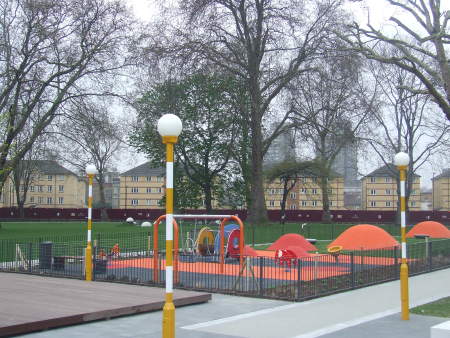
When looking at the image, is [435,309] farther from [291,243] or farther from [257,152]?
[257,152]

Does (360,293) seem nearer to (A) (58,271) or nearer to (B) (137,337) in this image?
(B) (137,337)

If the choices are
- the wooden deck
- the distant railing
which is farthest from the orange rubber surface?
the distant railing

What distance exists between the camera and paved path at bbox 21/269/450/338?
10.6 metres

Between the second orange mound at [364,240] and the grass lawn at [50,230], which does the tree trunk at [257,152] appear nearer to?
the grass lawn at [50,230]

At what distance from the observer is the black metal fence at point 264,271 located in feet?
50.8

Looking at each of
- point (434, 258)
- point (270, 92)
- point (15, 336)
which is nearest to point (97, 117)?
point (270, 92)

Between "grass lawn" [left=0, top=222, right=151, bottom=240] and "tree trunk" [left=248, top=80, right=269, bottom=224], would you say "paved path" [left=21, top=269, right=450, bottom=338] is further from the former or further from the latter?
"tree trunk" [left=248, top=80, right=269, bottom=224]

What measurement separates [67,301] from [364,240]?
1320cm

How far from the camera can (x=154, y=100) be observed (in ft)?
139

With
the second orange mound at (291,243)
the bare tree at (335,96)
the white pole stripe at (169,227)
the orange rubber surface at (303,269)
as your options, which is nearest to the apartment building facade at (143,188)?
the bare tree at (335,96)

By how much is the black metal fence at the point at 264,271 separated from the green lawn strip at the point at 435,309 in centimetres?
258

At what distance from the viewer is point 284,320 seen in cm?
1182

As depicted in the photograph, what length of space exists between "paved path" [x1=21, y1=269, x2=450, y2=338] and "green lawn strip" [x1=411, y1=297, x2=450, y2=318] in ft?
Result: 1.29

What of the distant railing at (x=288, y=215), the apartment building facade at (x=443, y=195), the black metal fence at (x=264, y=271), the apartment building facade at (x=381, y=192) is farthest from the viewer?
the apartment building facade at (x=381, y=192)
